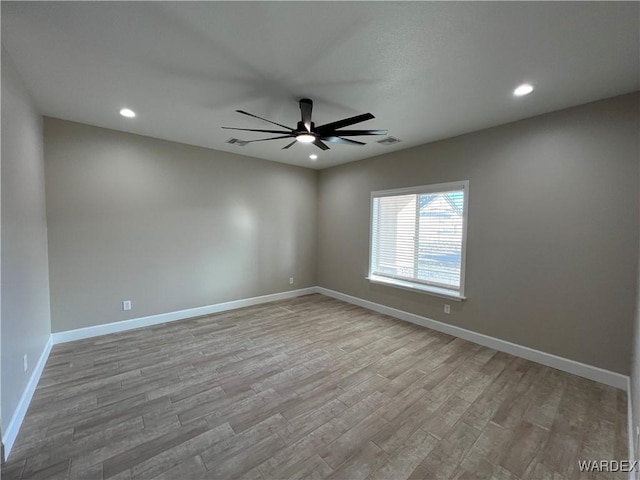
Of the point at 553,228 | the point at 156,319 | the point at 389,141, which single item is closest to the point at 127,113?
the point at 156,319

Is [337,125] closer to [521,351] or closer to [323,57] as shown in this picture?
[323,57]

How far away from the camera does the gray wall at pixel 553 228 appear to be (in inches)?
98.4

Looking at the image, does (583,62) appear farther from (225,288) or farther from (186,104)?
(225,288)

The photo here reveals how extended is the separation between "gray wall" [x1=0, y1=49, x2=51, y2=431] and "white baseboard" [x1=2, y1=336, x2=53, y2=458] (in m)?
0.05

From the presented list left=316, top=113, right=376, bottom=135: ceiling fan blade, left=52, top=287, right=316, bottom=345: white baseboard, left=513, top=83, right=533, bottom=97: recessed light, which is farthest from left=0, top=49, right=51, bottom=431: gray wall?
left=513, top=83, right=533, bottom=97: recessed light

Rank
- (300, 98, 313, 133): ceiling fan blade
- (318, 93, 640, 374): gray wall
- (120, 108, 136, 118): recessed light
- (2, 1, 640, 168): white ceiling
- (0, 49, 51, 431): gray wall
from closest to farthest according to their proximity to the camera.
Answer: (2, 1, 640, 168): white ceiling → (0, 49, 51, 431): gray wall → (318, 93, 640, 374): gray wall → (300, 98, 313, 133): ceiling fan blade → (120, 108, 136, 118): recessed light

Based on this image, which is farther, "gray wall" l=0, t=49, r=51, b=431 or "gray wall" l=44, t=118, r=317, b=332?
"gray wall" l=44, t=118, r=317, b=332

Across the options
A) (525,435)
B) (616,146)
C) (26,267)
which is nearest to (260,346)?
(26,267)

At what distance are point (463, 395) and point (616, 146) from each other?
2800mm

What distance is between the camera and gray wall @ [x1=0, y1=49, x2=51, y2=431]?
1.84 meters

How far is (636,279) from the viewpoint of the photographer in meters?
2.37

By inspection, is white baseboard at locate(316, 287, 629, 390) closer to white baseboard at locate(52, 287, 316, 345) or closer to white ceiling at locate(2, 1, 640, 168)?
white baseboard at locate(52, 287, 316, 345)

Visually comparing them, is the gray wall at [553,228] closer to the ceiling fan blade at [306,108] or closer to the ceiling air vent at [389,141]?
the ceiling air vent at [389,141]

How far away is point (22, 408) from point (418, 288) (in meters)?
4.40
